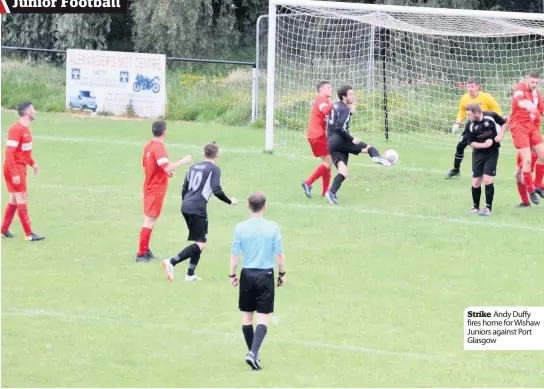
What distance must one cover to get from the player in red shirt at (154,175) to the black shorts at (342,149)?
4238 millimetres

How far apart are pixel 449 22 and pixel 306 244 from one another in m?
9.33

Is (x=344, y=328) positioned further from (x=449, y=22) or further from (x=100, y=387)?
(x=449, y=22)

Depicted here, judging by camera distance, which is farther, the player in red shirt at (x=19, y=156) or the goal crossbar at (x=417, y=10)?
the goal crossbar at (x=417, y=10)

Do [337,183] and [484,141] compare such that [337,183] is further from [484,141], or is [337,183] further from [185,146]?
[185,146]

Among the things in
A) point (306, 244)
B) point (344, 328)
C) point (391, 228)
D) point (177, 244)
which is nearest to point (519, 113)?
point (391, 228)

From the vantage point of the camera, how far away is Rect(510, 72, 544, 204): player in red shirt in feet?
56.0

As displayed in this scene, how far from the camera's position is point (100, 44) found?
3547 cm

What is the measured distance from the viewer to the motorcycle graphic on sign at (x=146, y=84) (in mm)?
26203

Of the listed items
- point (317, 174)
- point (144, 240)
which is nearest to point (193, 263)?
point (144, 240)

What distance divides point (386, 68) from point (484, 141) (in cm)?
780

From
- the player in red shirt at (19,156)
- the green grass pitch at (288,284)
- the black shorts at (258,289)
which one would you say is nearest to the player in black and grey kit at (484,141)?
the green grass pitch at (288,284)

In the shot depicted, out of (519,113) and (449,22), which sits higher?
(449,22)

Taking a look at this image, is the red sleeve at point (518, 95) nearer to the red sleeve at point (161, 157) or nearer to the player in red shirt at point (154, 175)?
the player in red shirt at point (154, 175)

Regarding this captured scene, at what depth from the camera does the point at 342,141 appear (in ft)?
57.2
